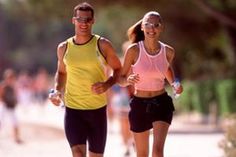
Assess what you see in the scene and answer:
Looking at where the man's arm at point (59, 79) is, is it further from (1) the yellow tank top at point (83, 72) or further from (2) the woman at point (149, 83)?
(2) the woman at point (149, 83)

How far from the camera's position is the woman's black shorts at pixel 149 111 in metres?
8.23

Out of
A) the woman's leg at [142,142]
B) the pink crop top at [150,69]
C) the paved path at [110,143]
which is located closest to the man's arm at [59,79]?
the pink crop top at [150,69]

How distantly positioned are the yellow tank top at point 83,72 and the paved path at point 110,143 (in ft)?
21.8

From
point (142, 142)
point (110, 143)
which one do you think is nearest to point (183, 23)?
point (110, 143)

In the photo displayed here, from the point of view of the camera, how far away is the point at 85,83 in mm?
7992

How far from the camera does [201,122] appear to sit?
27.4m

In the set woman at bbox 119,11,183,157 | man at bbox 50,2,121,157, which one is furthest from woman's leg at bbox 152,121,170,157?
man at bbox 50,2,121,157

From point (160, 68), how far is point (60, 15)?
18.1 m

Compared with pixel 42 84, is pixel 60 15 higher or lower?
higher

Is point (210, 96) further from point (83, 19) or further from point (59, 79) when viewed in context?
point (83, 19)

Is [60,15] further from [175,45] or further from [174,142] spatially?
[175,45]

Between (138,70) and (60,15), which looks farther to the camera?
(60,15)

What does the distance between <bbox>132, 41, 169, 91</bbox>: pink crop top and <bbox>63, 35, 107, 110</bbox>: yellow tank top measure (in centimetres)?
37

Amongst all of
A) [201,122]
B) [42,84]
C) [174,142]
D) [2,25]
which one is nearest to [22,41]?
[2,25]
